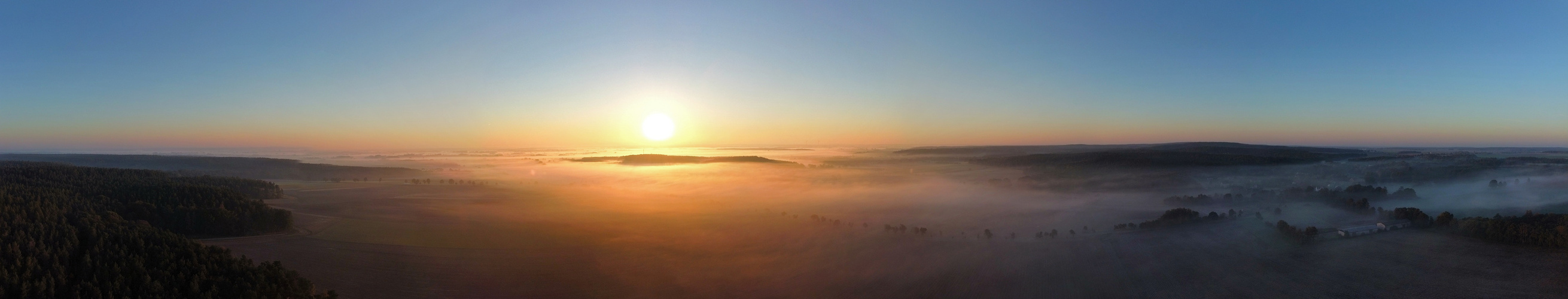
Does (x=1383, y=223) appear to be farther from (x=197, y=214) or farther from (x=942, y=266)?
(x=197, y=214)

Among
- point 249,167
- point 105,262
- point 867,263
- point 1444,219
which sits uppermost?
point 249,167

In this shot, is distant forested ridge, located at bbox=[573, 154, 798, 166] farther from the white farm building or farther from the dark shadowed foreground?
the white farm building

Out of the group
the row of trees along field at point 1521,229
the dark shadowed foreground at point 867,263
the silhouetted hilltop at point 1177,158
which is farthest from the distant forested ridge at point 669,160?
the row of trees along field at point 1521,229

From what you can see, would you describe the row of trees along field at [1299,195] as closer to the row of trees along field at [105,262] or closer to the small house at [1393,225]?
the small house at [1393,225]

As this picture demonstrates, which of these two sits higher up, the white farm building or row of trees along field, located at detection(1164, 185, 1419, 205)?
row of trees along field, located at detection(1164, 185, 1419, 205)

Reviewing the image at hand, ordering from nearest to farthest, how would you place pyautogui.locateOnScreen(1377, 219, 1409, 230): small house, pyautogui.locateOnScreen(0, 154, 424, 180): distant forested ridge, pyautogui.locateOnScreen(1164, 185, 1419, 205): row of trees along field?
pyautogui.locateOnScreen(1377, 219, 1409, 230): small house
pyautogui.locateOnScreen(1164, 185, 1419, 205): row of trees along field
pyautogui.locateOnScreen(0, 154, 424, 180): distant forested ridge

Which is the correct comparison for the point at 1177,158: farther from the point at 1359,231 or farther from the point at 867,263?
the point at 867,263

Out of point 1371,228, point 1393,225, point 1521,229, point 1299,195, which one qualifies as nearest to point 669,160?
point 1299,195

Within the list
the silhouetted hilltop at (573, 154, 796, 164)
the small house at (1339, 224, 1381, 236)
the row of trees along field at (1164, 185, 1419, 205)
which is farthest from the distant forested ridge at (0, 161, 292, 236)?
the silhouetted hilltop at (573, 154, 796, 164)
